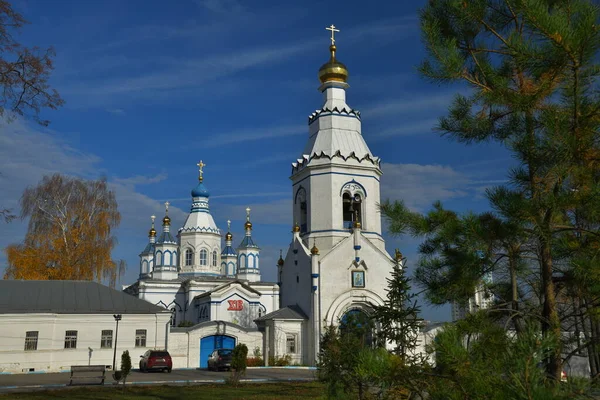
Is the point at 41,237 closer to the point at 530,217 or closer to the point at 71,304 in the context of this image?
the point at 71,304

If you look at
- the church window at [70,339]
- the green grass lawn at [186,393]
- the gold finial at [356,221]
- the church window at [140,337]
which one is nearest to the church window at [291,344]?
the gold finial at [356,221]

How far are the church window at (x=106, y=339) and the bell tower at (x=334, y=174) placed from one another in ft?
32.9

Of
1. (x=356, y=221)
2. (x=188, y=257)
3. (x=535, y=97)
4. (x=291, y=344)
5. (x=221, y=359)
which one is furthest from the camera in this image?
(x=188, y=257)

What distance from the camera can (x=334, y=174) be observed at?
27.6 meters

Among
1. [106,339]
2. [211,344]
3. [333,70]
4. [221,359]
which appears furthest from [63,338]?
[333,70]

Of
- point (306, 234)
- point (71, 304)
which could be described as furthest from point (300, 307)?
point (71, 304)

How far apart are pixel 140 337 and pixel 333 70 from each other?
52.0ft

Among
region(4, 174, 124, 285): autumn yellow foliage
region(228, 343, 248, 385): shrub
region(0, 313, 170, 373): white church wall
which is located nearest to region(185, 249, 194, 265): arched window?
region(4, 174, 124, 285): autumn yellow foliage

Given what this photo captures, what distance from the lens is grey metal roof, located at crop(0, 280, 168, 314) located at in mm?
26250

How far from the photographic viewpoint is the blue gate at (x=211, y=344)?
27.6 metres

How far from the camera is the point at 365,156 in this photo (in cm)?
2834

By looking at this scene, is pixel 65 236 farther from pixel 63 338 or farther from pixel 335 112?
pixel 335 112

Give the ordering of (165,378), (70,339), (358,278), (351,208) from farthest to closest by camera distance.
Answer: (351,208) → (358,278) → (70,339) → (165,378)

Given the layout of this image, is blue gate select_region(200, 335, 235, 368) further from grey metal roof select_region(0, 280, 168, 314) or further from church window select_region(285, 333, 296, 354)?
church window select_region(285, 333, 296, 354)
